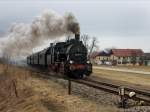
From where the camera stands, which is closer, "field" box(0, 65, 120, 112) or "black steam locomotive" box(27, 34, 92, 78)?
"field" box(0, 65, 120, 112)

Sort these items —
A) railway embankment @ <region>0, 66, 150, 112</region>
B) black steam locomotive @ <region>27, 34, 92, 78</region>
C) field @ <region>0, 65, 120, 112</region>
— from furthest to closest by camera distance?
1. black steam locomotive @ <region>27, 34, 92, 78</region>
2. field @ <region>0, 65, 120, 112</region>
3. railway embankment @ <region>0, 66, 150, 112</region>

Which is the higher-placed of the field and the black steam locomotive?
the black steam locomotive

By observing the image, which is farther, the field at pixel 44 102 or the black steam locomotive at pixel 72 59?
the black steam locomotive at pixel 72 59

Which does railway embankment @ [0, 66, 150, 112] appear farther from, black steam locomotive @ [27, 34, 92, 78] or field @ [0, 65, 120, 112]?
black steam locomotive @ [27, 34, 92, 78]

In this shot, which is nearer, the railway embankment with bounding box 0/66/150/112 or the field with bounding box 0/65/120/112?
the railway embankment with bounding box 0/66/150/112

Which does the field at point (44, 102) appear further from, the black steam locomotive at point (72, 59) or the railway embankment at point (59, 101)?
the black steam locomotive at point (72, 59)

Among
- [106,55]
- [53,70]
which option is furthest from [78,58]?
[106,55]

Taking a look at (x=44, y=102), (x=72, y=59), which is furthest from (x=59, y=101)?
(x=72, y=59)

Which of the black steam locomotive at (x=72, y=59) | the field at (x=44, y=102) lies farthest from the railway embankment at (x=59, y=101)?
the black steam locomotive at (x=72, y=59)

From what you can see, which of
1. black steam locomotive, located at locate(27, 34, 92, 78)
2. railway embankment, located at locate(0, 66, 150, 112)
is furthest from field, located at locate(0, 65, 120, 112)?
black steam locomotive, located at locate(27, 34, 92, 78)

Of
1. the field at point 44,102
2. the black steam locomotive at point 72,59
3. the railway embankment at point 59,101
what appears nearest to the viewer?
the railway embankment at point 59,101

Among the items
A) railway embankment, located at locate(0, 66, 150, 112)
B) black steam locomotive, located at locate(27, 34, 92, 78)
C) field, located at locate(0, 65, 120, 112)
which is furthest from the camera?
black steam locomotive, located at locate(27, 34, 92, 78)

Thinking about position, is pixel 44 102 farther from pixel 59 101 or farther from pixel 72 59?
pixel 72 59

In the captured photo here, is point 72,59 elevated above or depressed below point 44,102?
above
